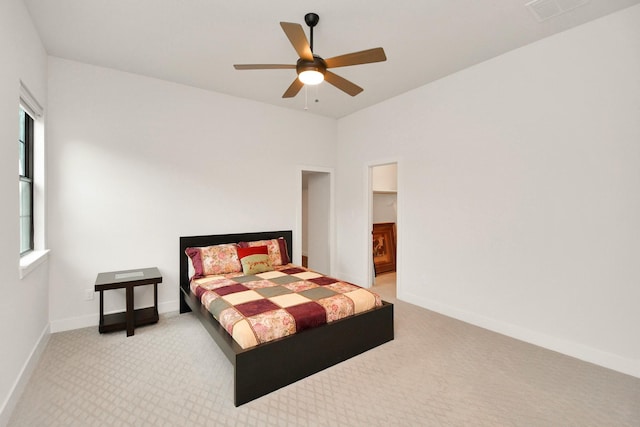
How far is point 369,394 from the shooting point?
2117mm

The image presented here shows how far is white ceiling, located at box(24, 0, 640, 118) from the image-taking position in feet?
7.65

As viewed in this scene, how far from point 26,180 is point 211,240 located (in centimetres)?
192

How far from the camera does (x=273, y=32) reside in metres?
2.66

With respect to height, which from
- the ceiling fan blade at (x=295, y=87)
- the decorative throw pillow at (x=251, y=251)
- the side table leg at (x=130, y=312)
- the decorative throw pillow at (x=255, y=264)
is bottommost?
the side table leg at (x=130, y=312)

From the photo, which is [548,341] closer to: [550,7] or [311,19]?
[550,7]

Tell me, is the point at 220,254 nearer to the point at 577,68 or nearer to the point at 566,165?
the point at 566,165

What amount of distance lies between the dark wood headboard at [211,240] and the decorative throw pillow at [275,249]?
18cm

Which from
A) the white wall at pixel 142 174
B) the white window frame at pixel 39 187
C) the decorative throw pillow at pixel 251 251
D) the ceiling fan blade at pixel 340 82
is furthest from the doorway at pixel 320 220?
the white window frame at pixel 39 187

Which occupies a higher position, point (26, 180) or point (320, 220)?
point (26, 180)

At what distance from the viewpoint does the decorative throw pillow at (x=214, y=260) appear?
357cm

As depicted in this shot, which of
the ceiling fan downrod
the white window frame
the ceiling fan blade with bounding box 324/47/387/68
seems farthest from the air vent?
the white window frame

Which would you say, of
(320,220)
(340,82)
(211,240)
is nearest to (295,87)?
(340,82)

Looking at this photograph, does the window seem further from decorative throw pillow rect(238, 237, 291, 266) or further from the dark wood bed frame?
decorative throw pillow rect(238, 237, 291, 266)

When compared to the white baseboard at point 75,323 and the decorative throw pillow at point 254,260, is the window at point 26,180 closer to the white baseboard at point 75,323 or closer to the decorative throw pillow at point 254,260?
the white baseboard at point 75,323
